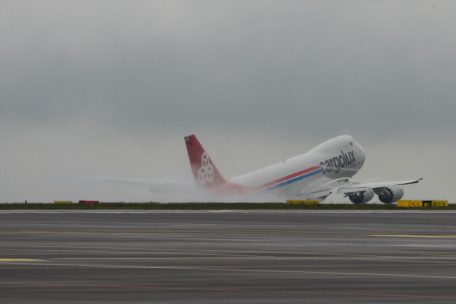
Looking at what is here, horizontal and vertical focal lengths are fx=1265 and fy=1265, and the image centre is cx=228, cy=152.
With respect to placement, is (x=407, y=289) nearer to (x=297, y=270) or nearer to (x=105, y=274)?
(x=297, y=270)

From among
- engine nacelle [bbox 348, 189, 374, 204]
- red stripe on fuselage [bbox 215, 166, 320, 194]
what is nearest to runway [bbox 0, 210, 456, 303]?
red stripe on fuselage [bbox 215, 166, 320, 194]

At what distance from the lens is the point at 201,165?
141 meters

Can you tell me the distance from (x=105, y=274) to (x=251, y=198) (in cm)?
11727

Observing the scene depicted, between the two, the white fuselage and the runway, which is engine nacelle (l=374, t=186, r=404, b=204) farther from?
Answer: the runway

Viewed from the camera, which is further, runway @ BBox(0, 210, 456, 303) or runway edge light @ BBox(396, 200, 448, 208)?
runway edge light @ BBox(396, 200, 448, 208)

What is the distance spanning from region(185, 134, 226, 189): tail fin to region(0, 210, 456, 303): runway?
8651 cm

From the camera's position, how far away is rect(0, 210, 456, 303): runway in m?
25.5

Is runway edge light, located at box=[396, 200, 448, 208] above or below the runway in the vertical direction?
above

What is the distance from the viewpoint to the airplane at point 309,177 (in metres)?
142

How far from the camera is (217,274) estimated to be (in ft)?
101

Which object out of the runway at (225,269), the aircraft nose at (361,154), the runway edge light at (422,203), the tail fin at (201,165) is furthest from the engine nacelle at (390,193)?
the runway at (225,269)

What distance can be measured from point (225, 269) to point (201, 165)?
4282 inches

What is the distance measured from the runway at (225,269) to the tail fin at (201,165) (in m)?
86.5

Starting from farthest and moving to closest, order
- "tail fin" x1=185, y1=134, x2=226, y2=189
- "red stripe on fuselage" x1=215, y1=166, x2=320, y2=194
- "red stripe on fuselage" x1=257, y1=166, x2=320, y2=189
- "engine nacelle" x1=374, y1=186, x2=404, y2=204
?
"engine nacelle" x1=374, y1=186, x2=404, y2=204
"red stripe on fuselage" x1=257, y1=166, x2=320, y2=189
"red stripe on fuselage" x1=215, y1=166, x2=320, y2=194
"tail fin" x1=185, y1=134, x2=226, y2=189
